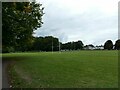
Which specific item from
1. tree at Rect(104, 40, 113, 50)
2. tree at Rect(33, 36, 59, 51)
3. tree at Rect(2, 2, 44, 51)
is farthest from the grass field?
tree at Rect(104, 40, 113, 50)

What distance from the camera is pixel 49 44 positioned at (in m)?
172

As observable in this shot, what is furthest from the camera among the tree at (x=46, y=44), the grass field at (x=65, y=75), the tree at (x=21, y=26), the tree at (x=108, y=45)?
the tree at (x=108, y=45)

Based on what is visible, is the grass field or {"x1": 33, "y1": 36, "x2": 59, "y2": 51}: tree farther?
{"x1": 33, "y1": 36, "x2": 59, "y2": 51}: tree

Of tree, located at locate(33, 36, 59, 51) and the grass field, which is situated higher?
Result: tree, located at locate(33, 36, 59, 51)

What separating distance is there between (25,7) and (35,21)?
29.7 meters

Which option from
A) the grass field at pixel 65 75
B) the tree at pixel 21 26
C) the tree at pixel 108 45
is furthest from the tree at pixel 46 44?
the grass field at pixel 65 75

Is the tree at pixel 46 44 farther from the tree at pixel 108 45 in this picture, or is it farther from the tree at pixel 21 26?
the tree at pixel 21 26

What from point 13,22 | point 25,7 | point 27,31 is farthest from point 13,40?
point 25,7

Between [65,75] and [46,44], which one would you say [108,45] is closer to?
[46,44]

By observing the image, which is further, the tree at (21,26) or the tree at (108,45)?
the tree at (108,45)

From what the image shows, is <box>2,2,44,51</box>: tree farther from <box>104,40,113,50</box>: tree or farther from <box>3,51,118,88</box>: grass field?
<box>104,40,113,50</box>: tree

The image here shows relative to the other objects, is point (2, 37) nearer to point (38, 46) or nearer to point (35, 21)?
point (35, 21)

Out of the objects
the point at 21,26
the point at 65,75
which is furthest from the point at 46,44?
the point at 65,75

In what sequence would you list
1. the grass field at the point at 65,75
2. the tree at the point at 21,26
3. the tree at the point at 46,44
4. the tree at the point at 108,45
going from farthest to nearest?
1. the tree at the point at 108,45
2. the tree at the point at 46,44
3. the tree at the point at 21,26
4. the grass field at the point at 65,75
